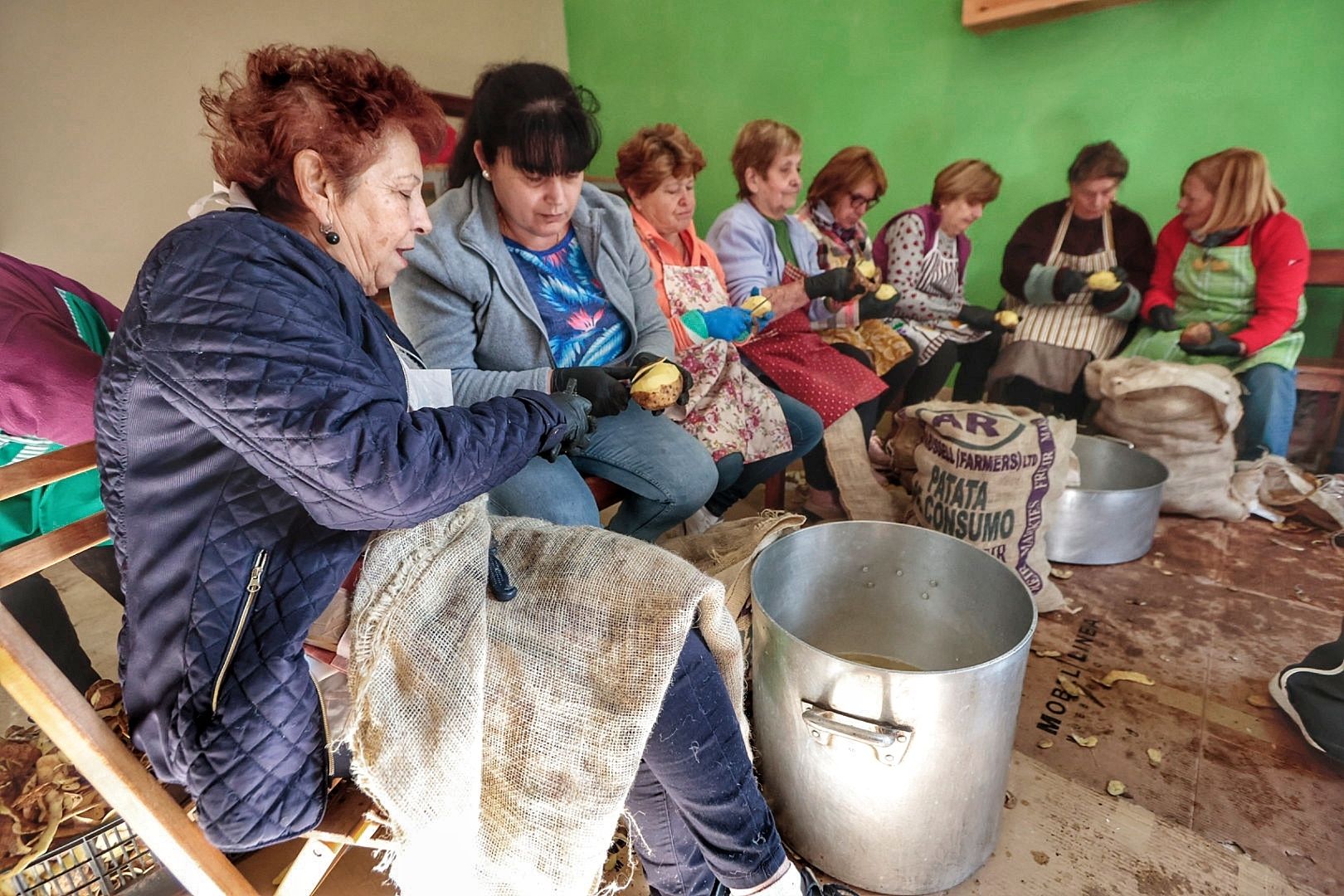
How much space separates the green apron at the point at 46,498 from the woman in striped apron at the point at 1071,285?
2579 millimetres

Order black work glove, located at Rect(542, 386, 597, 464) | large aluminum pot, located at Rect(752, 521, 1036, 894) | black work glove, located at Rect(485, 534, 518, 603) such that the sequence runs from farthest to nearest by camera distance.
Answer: black work glove, located at Rect(542, 386, 597, 464) → large aluminum pot, located at Rect(752, 521, 1036, 894) → black work glove, located at Rect(485, 534, 518, 603)

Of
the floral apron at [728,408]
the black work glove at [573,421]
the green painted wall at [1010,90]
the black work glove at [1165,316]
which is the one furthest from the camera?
the black work glove at [1165,316]

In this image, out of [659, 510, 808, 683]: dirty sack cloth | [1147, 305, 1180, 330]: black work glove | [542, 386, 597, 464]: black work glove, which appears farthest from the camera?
[1147, 305, 1180, 330]: black work glove

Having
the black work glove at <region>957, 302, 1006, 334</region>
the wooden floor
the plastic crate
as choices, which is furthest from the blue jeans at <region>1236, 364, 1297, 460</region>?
the plastic crate

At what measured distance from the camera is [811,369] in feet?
6.61

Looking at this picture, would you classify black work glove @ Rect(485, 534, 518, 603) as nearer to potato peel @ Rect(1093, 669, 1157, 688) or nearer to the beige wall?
potato peel @ Rect(1093, 669, 1157, 688)

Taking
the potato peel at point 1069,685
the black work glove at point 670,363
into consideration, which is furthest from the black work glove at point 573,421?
the potato peel at point 1069,685

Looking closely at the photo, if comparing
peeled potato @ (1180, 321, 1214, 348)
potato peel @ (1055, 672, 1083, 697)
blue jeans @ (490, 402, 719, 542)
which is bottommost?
potato peel @ (1055, 672, 1083, 697)

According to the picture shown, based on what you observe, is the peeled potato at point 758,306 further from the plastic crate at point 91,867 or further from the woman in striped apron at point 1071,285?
the plastic crate at point 91,867

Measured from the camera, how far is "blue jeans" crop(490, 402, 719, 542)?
1429mm

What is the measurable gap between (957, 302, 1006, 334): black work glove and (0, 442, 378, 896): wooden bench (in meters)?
2.42

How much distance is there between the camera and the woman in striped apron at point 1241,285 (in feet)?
6.75

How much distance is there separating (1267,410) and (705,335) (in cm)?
180

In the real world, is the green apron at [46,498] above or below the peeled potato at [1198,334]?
above
